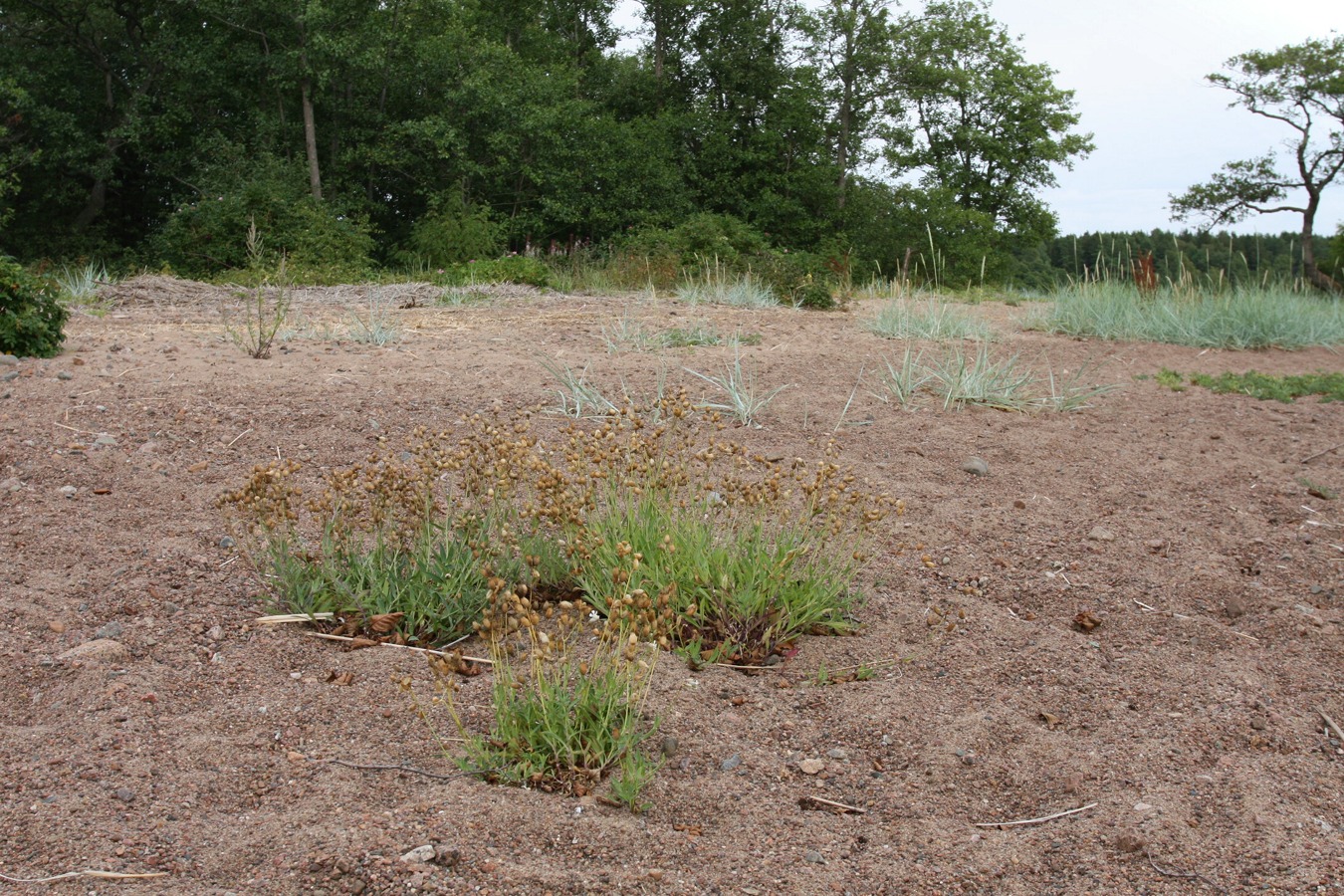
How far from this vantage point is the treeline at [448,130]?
55.6ft

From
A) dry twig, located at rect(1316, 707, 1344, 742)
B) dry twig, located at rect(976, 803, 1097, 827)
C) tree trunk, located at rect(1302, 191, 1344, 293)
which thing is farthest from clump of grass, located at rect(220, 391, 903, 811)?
tree trunk, located at rect(1302, 191, 1344, 293)

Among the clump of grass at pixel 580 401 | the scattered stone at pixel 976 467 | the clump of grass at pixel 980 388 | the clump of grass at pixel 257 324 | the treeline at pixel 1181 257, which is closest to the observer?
the scattered stone at pixel 976 467

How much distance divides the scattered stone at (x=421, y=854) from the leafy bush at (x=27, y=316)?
15.0ft

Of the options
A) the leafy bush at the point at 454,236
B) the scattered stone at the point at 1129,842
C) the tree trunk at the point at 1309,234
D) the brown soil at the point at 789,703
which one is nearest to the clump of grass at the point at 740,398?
the brown soil at the point at 789,703

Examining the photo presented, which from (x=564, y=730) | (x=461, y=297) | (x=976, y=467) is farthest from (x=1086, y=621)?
(x=461, y=297)

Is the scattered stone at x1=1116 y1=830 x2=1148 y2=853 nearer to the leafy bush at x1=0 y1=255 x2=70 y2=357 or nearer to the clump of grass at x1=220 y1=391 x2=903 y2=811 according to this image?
the clump of grass at x1=220 y1=391 x2=903 y2=811

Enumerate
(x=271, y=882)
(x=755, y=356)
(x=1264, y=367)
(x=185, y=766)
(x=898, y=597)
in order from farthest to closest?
1. (x=1264, y=367)
2. (x=755, y=356)
3. (x=898, y=597)
4. (x=185, y=766)
5. (x=271, y=882)

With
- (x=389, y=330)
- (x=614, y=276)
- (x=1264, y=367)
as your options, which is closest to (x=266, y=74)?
(x=614, y=276)

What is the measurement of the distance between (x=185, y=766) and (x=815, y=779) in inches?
49.7

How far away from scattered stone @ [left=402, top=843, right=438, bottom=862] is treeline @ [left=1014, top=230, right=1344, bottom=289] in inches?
330

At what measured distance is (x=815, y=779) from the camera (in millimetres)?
2127

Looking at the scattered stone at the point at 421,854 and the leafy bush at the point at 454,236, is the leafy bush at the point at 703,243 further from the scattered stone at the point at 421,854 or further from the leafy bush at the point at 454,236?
the scattered stone at the point at 421,854

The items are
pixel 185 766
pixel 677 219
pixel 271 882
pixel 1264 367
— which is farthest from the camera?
pixel 677 219

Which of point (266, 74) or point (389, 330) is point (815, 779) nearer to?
point (389, 330)
